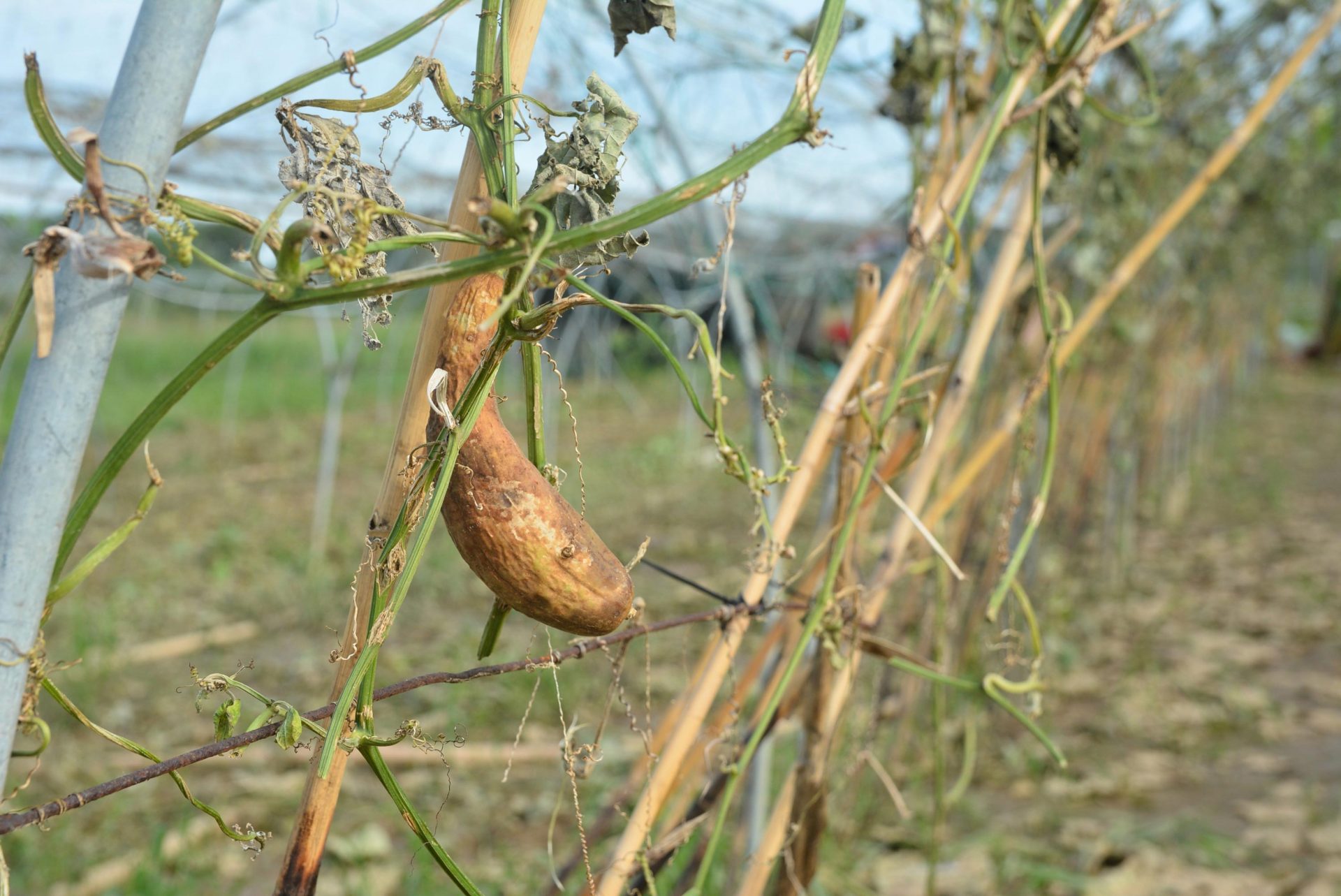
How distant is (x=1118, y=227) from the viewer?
2969 millimetres

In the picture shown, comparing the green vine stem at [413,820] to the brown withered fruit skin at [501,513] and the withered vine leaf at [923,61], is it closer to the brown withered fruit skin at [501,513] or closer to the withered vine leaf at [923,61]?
the brown withered fruit skin at [501,513]

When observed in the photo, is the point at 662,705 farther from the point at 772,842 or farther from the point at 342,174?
the point at 342,174

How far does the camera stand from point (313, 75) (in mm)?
478

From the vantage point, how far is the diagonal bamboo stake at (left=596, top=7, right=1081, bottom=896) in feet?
2.72

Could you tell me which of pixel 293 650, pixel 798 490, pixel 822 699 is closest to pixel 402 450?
pixel 798 490

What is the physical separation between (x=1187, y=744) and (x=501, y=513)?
2.69 meters

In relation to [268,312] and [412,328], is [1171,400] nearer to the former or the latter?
[268,312]

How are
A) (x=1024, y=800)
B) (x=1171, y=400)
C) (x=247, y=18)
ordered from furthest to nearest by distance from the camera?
1. (x=1171, y=400)
2. (x=247, y=18)
3. (x=1024, y=800)

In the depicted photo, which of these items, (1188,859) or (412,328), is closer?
(1188,859)

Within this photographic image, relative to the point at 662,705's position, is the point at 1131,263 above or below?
above

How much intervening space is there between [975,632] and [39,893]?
2012 mm

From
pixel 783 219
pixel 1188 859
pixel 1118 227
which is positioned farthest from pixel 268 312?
pixel 783 219

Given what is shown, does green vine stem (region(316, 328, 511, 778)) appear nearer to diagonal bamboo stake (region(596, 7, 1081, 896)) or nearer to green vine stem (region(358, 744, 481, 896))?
green vine stem (region(358, 744, 481, 896))

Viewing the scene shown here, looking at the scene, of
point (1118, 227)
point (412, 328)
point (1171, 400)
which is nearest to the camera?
point (1118, 227)
